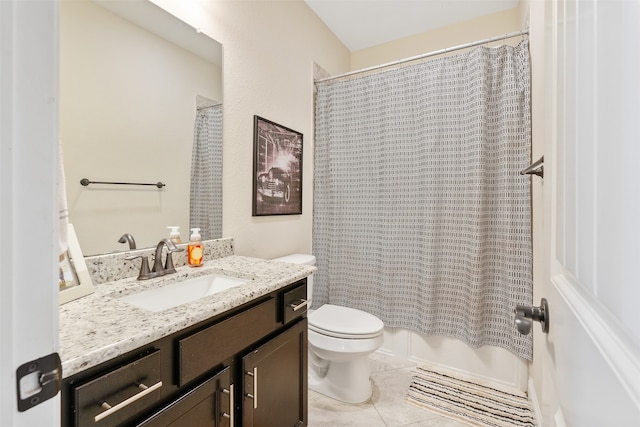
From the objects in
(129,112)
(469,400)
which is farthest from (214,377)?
(469,400)

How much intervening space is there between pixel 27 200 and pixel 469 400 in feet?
7.15

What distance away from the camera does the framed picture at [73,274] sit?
877mm

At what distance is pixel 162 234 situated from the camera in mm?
1312

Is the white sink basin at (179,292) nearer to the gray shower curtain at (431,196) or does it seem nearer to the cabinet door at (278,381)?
the cabinet door at (278,381)

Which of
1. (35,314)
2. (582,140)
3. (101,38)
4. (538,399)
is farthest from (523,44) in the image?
(35,314)

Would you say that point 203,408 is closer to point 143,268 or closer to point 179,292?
point 179,292

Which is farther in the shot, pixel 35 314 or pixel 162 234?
pixel 162 234

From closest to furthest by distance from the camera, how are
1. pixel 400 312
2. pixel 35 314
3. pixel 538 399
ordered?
pixel 35 314 < pixel 538 399 < pixel 400 312

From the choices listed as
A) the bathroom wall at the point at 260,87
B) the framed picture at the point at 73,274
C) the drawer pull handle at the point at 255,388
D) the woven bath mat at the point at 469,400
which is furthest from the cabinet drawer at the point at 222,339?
the woven bath mat at the point at 469,400

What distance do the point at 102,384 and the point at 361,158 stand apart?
202 centimetres

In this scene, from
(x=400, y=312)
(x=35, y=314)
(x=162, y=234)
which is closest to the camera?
(x=35, y=314)

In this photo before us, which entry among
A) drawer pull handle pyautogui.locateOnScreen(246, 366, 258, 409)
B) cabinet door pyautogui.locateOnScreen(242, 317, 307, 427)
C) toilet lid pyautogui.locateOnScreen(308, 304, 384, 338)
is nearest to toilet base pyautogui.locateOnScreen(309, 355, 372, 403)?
toilet lid pyautogui.locateOnScreen(308, 304, 384, 338)

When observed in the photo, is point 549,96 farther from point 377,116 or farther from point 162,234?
point 377,116

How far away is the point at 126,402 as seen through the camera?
650 mm
